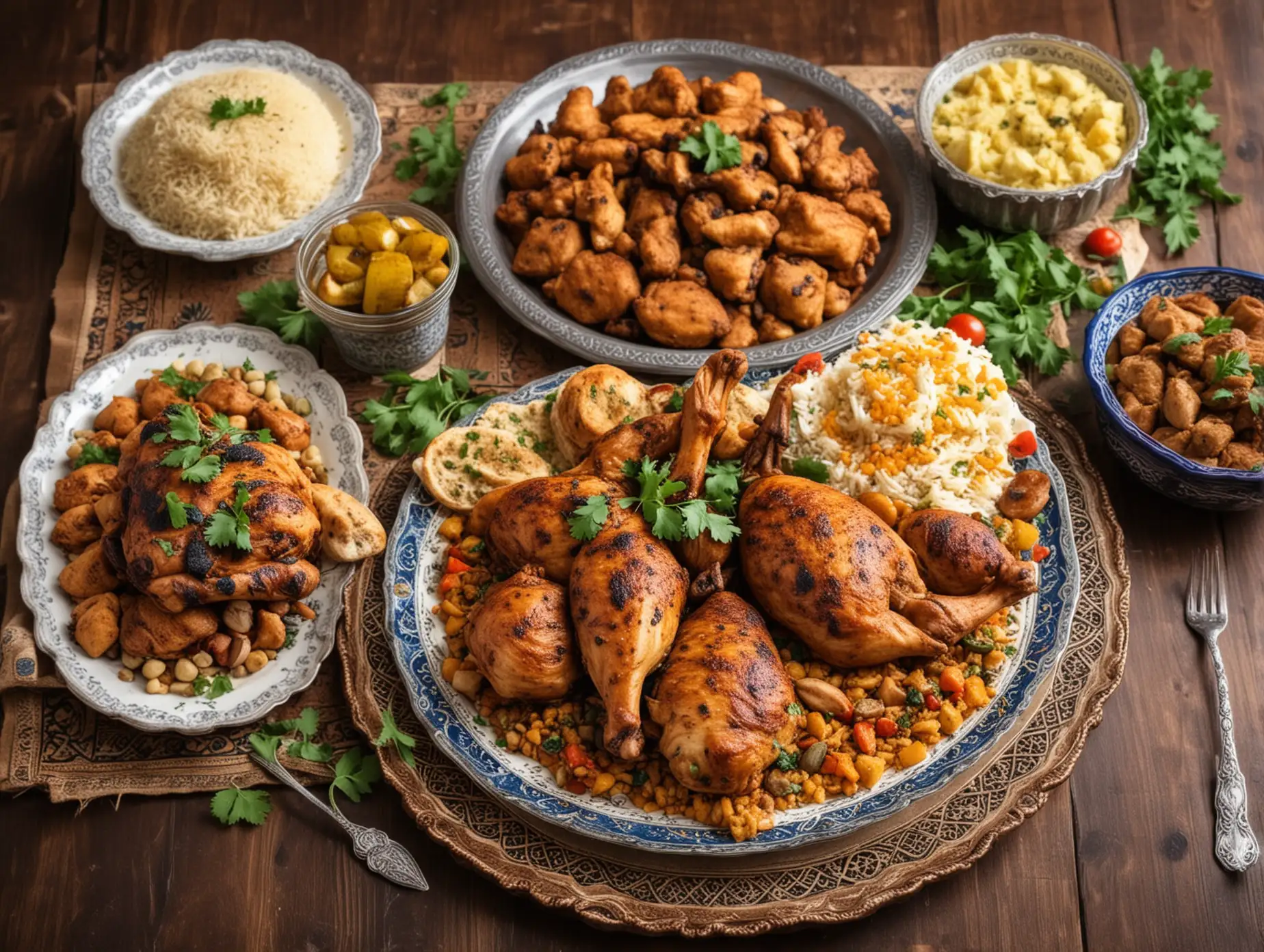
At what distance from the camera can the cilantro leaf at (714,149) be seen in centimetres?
564

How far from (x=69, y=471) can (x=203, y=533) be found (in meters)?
1.11

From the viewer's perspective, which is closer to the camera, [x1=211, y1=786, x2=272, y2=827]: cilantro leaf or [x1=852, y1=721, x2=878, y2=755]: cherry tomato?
[x1=852, y1=721, x2=878, y2=755]: cherry tomato

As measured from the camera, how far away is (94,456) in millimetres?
5133

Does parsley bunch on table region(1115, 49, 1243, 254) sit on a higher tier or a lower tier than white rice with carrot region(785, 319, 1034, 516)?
higher

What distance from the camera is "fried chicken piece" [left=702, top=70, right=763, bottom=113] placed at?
5.94m

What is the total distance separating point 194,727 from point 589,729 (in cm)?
157

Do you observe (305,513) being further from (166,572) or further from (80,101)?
(80,101)

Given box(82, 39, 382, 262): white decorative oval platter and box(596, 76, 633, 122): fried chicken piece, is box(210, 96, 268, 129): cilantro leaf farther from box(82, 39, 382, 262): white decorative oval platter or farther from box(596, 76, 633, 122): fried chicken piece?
box(596, 76, 633, 122): fried chicken piece

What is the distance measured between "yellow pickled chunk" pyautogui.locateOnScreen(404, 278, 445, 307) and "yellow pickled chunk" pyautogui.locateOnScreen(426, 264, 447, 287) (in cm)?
2

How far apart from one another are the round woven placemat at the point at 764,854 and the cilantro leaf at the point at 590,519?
95 cm

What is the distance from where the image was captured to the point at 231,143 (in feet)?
19.2

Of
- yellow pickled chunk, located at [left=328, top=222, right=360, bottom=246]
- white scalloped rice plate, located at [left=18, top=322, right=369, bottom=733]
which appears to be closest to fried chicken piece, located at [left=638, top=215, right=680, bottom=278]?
yellow pickled chunk, located at [left=328, top=222, right=360, bottom=246]

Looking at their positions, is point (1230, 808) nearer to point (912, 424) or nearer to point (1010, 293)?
point (912, 424)

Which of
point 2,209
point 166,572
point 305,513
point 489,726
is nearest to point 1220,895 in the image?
point 489,726
